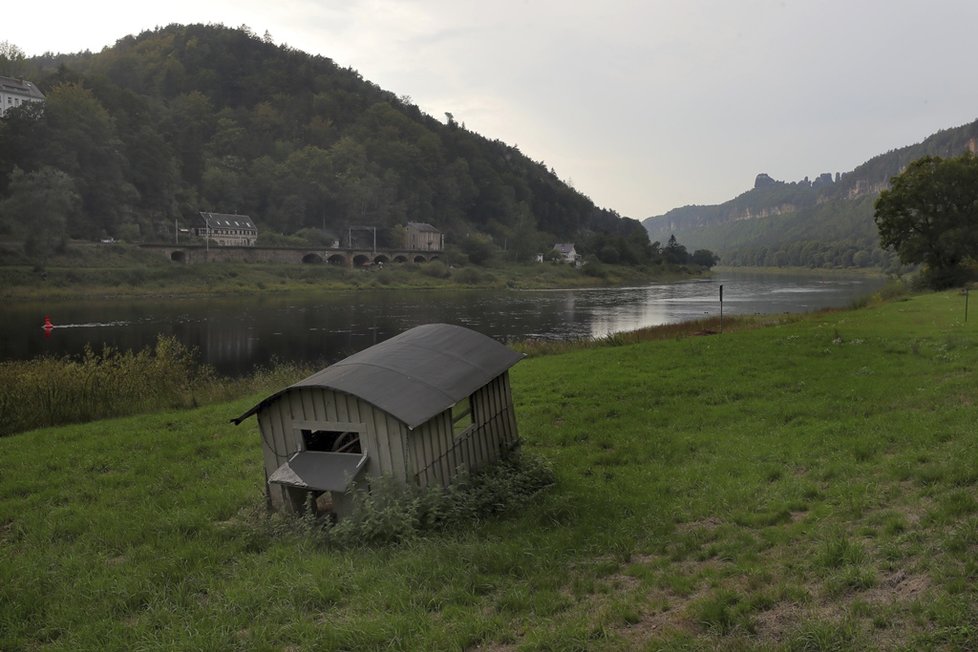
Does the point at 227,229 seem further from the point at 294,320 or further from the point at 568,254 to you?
the point at 294,320

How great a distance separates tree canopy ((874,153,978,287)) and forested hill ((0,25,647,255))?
A: 3178 inches

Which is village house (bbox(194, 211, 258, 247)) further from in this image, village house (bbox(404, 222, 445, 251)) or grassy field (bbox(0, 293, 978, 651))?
grassy field (bbox(0, 293, 978, 651))

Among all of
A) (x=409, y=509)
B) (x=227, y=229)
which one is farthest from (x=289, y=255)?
(x=409, y=509)

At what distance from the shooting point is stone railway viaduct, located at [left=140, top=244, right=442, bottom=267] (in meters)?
91.4

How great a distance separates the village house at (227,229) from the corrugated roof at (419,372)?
113 metres

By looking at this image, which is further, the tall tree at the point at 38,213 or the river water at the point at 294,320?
the tall tree at the point at 38,213

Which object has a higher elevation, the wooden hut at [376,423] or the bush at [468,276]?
the bush at [468,276]

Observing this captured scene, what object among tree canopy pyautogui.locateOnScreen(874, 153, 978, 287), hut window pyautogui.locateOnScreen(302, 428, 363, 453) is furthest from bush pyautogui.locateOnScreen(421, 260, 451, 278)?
hut window pyautogui.locateOnScreen(302, 428, 363, 453)

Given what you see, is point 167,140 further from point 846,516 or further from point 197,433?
point 846,516

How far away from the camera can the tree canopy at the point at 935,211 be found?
159 ft

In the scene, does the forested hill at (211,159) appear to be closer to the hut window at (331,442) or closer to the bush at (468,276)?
the bush at (468,276)

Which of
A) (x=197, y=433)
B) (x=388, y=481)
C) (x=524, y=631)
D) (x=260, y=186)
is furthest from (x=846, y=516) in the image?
(x=260, y=186)

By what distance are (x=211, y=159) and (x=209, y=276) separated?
74.2 meters

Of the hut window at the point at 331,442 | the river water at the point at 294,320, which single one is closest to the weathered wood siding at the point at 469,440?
the hut window at the point at 331,442
